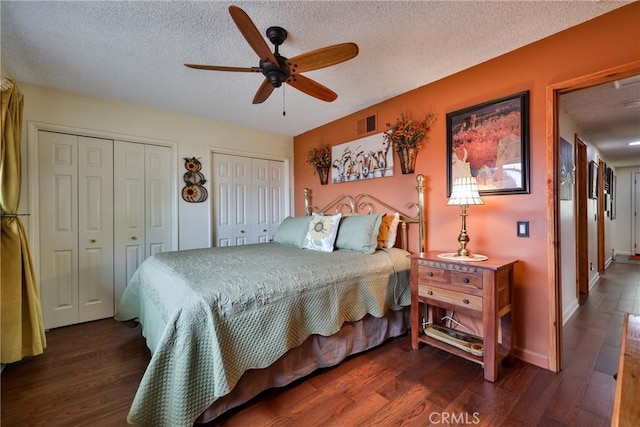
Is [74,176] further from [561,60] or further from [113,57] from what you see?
[561,60]

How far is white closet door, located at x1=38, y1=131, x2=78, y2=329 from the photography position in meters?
2.66

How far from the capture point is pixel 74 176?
9.23 ft

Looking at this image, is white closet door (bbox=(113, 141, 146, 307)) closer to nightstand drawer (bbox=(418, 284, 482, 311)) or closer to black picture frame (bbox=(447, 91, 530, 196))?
nightstand drawer (bbox=(418, 284, 482, 311))

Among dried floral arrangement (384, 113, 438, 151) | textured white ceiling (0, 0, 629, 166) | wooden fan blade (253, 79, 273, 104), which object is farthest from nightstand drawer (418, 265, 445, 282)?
wooden fan blade (253, 79, 273, 104)

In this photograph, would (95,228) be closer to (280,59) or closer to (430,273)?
(280,59)

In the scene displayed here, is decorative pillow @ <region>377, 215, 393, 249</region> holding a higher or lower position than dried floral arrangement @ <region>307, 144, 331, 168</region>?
→ lower

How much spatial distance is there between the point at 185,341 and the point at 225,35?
1940mm

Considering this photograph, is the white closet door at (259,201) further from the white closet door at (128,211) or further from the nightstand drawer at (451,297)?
the nightstand drawer at (451,297)

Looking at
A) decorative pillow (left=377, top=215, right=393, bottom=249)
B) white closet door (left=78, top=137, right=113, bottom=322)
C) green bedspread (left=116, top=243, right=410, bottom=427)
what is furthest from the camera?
white closet door (left=78, top=137, right=113, bottom=322)

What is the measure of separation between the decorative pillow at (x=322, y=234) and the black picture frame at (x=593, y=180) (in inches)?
149

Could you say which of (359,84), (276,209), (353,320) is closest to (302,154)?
(276,209)

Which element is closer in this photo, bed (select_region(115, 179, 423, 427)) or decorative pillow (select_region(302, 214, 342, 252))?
bed (select_region(115, 179, 423, 427))

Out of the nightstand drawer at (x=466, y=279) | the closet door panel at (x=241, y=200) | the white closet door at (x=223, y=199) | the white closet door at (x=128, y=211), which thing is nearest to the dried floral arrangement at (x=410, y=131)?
the nightstand drawer at (x=466, y=279)

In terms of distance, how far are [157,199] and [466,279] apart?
3.35 m
